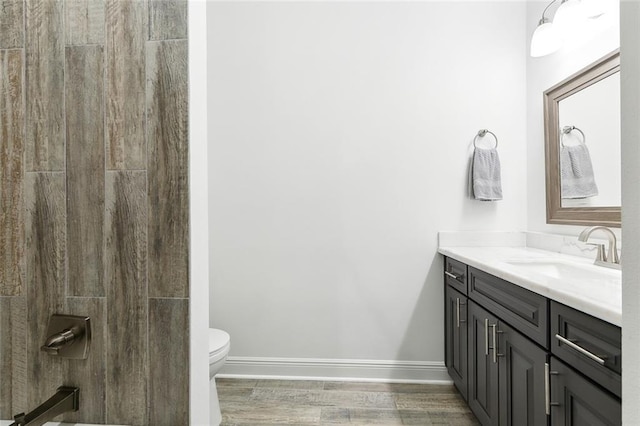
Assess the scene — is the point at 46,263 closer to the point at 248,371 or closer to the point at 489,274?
the point at 489,274

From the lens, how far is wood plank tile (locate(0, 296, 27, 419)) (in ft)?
3.18

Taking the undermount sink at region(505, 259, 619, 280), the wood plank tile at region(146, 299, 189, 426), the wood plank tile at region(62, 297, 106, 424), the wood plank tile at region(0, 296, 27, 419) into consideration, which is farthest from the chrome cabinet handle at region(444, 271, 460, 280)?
the wood plank tile at region(0, 296, 27, 419)

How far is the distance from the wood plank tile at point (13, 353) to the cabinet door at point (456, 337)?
191 cm

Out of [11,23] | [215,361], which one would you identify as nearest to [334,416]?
[215,361]

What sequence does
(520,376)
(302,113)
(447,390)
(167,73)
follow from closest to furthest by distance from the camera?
(167,73) → (520,376) → (447,390) → (302,113)

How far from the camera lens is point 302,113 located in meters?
2.72

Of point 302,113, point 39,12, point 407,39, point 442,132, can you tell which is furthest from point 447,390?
point 39,12

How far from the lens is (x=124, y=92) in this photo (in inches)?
37.4

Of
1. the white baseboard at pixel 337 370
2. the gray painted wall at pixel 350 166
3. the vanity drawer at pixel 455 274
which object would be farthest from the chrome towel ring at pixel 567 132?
the white baseboard at pixel 337 370

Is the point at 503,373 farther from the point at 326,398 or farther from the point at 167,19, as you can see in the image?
the point at 167,19

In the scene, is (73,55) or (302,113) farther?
(302,113)

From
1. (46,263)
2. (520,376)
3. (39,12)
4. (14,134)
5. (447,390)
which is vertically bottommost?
(447,390)

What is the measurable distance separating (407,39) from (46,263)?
2430 millimetres

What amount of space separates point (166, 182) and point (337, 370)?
211cm
